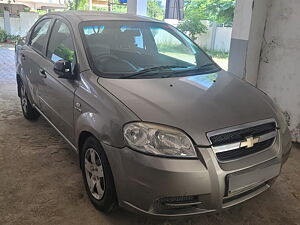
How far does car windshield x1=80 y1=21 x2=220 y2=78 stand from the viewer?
99.1 inches

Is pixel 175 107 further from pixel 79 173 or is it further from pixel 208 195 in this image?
pixel 79 173

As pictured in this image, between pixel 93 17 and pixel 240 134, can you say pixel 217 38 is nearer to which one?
pixel 93 17

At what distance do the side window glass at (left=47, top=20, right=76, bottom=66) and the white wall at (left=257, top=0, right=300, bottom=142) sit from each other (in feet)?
8.12

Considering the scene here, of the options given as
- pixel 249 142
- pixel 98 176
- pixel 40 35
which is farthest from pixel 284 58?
pixel 40 35

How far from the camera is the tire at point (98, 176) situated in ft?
6.79

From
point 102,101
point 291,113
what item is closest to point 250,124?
point 102,101

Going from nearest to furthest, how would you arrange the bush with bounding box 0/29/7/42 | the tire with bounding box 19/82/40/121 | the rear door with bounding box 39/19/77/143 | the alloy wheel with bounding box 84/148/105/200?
the alloy wheel with bounding box 84/148/105/200, the rear door with bounding box 39/19/77/143, the tire with bounding box 19/82/40/121, the bush with bounding box 0/29/7/42

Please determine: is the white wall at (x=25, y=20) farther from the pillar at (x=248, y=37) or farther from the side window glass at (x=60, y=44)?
the pillar at (x=248, y=37)

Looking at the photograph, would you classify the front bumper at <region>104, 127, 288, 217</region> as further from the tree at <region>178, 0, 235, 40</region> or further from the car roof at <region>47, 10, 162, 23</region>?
the tree at <region>178, 0, 235, 40</region>

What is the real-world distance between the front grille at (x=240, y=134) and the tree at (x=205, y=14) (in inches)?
292

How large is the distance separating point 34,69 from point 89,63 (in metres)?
1.32

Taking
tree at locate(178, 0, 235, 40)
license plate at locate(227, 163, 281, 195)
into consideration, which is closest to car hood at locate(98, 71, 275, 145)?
license plate at locate(227, 163, 281, 195)

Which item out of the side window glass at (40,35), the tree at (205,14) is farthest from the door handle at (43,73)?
the tree at (205,14)

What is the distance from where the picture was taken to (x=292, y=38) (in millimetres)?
3598
